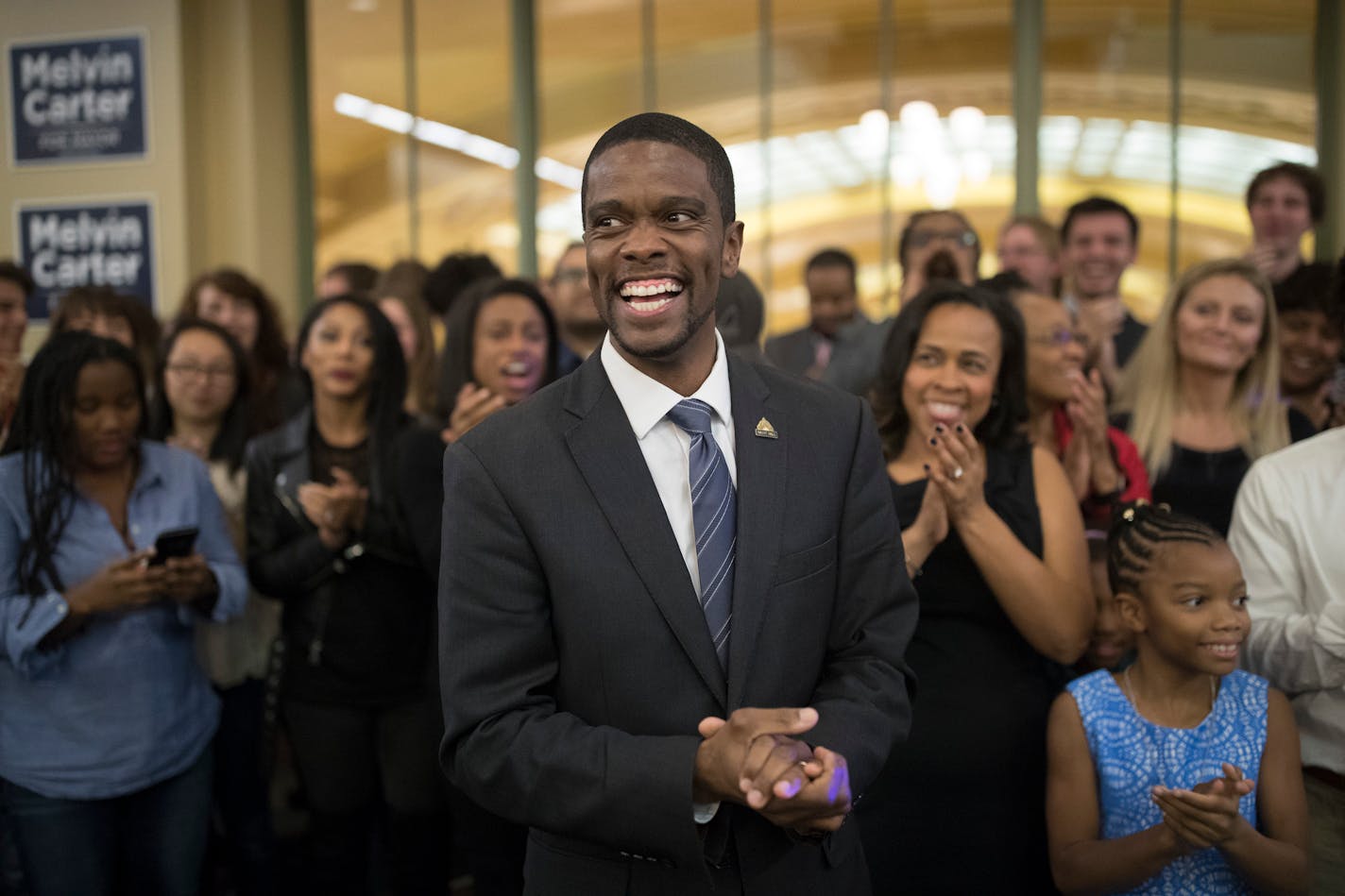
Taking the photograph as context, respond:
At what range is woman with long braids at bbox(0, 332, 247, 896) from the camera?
2.98 meters

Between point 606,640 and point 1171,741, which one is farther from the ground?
point 606,640

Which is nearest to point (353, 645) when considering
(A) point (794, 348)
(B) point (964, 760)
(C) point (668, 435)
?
(B) point (964, 760)

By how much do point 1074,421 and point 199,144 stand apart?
6.50 m

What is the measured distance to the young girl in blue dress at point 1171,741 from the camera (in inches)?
98.2

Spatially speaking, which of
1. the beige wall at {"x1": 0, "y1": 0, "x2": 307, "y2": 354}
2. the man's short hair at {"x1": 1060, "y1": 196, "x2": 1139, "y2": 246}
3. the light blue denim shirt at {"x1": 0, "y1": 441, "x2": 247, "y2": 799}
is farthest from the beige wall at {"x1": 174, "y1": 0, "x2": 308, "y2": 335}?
the man's short hair at {"x1": 1060, "y1": 196, "x2": 1139, "y2": 246}

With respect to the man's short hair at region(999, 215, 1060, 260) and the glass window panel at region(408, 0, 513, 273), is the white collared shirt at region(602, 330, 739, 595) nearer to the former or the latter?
the man's short hair at region(999, 215, 1060, 260)

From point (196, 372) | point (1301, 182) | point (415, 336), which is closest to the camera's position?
point (196, 372)

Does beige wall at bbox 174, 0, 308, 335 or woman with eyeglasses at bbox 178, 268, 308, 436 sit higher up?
beige wall at bbox 174, 0, 308, 335

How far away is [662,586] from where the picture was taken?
172 cm

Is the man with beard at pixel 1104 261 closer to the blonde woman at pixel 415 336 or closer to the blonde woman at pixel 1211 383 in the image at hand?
the blonde woman at pixel 1211 383

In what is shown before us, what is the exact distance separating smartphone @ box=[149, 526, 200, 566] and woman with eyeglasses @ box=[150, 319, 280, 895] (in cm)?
45

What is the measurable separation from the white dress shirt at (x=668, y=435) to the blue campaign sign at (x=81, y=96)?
276 inches

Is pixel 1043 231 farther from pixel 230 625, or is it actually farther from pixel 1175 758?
pixel 230 625

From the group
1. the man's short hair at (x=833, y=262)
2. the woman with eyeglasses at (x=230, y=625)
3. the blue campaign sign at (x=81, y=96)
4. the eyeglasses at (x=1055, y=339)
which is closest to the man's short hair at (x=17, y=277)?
the woman with eyeglasses at (x=230, y=625)
